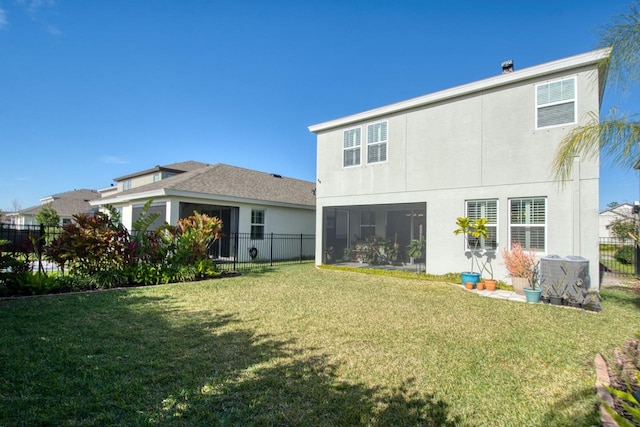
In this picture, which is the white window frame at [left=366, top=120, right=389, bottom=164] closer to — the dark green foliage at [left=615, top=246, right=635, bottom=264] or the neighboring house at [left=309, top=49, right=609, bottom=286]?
the neighboring house at [left=309, top=49, right=609, bottom=286]

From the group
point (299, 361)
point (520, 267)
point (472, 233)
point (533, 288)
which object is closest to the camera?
point (299, 361)

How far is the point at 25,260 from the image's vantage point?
25.8ft

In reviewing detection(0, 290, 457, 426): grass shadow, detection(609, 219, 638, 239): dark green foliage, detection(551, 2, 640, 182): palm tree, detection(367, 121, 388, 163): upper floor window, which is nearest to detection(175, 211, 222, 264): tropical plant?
detection(0, 290, 457, 426): grass shadow

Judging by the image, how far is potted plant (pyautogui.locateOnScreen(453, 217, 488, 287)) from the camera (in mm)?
9438

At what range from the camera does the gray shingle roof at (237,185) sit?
15.7 meters

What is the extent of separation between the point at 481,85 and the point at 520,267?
19.4 ft

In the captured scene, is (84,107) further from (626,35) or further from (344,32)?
(626,35)

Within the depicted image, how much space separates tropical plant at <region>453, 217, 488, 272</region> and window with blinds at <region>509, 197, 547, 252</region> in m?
0.83

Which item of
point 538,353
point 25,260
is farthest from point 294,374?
point 25,260

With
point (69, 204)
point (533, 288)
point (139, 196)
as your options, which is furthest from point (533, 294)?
point (69, 204)

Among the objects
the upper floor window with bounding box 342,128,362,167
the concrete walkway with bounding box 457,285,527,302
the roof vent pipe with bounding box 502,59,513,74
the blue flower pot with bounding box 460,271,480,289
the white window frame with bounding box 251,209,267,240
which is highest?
the roof vent pipe with bounding box 502,59,513,74

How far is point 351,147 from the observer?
44.3 feet

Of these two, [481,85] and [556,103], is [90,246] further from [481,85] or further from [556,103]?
[556,103]

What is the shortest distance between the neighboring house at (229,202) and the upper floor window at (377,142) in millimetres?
6984
